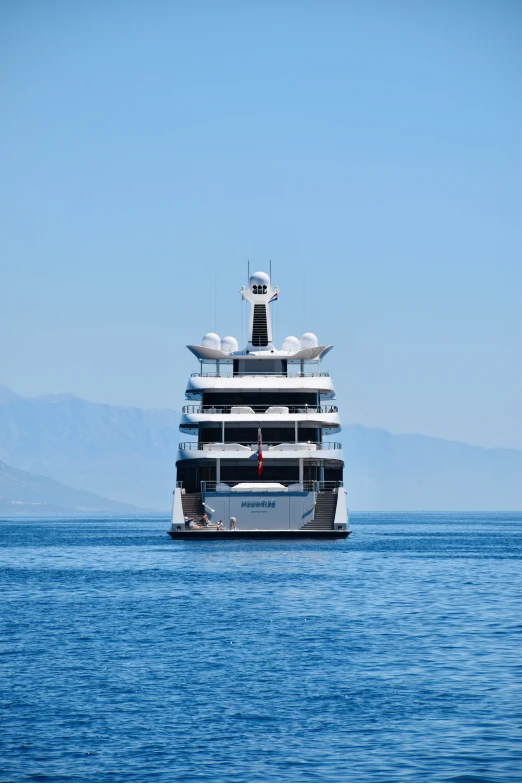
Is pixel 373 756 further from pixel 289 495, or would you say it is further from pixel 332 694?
pixel 289 495

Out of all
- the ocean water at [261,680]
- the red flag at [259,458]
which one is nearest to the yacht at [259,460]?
the red flag at [259,458]

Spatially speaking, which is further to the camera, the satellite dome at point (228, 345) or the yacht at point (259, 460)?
the satellite dome at point (228, 345)

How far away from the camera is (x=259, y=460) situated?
71.1 meters

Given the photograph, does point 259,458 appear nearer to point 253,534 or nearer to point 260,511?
point 260,511

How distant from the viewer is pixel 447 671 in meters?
27.6

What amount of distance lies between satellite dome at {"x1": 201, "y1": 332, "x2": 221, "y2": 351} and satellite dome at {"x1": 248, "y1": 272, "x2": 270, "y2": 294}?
444 cm

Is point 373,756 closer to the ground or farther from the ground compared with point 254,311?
closer to the ground

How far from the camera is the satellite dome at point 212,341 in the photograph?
85.1 meters

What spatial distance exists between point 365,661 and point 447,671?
2322mm

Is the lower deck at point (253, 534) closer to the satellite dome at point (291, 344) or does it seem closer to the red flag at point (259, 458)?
the red flag at point (259, 458)

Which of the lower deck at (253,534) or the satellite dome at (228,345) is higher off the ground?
the satellite dome at (228,345)

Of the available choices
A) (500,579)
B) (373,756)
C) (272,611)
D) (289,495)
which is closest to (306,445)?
(289,495)

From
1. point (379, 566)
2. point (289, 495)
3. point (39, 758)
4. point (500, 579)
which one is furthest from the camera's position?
point (289, 495)

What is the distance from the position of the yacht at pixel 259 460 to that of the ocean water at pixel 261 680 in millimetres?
18622
